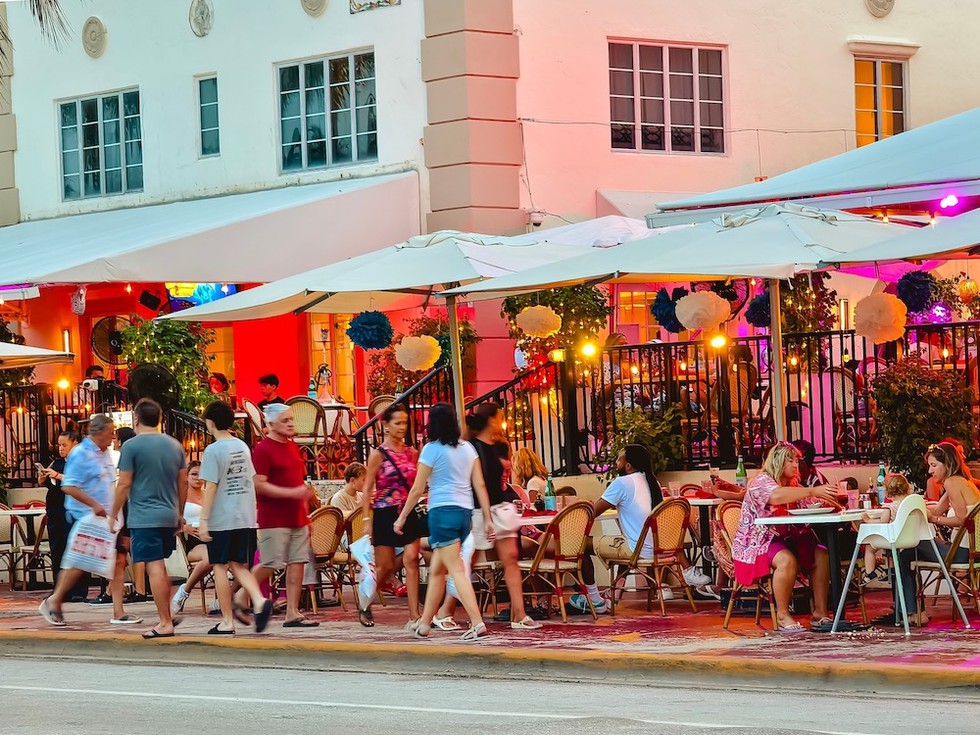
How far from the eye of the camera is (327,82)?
941 inches

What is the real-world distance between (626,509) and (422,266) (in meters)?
2.94

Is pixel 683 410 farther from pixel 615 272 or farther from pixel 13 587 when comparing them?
pixel 13 587

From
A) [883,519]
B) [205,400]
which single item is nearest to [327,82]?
[205,400]

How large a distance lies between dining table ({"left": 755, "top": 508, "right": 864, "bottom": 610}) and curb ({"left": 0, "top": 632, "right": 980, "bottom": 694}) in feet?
5.08

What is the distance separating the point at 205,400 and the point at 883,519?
→ 1106 cm

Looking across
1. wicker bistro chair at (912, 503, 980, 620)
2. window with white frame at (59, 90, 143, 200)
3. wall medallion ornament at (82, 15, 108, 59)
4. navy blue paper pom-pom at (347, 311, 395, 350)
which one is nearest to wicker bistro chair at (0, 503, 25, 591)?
navy blue paper pom-pom at (347, 311, 395, 350)

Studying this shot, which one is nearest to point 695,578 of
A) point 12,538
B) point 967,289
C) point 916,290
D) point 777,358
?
point 777,358

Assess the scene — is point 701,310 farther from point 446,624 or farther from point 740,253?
point 446,624

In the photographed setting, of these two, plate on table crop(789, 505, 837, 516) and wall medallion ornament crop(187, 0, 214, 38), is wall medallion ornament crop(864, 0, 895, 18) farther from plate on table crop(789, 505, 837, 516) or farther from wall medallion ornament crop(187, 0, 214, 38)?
plate on table crop(789, 505, 837, 516)

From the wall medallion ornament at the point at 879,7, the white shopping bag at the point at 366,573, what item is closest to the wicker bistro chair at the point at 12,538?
the white shopping bag at the point at 366,573

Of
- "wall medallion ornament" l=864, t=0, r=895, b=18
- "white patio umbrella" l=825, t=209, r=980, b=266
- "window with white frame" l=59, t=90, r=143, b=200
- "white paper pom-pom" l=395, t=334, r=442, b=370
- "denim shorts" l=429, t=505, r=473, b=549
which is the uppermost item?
"wall medallion ornament" l=864, t=0, r=895, b=18

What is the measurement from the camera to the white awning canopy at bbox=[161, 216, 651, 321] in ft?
54.1

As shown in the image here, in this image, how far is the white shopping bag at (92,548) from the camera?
15344 mm

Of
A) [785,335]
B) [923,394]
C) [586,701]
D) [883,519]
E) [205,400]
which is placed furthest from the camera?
[205,400]
